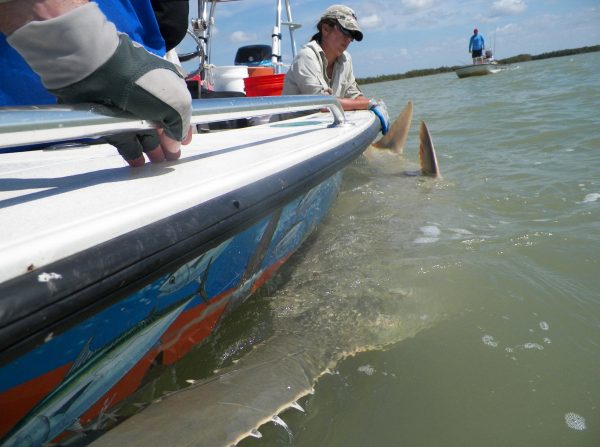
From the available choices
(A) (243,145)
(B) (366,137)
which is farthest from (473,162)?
(A) (243,145)

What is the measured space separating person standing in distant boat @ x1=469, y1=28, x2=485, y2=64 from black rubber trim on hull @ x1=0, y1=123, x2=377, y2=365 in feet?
93.9

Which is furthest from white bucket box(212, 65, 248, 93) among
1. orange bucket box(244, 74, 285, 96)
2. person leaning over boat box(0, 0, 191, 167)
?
person leaning over boat box(0, 0, 191, 167)

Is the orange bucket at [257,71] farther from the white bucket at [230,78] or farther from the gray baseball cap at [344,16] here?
the gray baseball cap at [344,16]

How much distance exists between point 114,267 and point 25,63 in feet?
3.94

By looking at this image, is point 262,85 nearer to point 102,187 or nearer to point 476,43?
point 102,187

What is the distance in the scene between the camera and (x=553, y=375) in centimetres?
146

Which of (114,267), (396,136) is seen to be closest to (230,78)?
(396,136)

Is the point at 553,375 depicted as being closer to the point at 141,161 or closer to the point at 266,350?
the point at 266,350

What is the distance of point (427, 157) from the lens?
4156 mm

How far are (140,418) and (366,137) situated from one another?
6.65 feet

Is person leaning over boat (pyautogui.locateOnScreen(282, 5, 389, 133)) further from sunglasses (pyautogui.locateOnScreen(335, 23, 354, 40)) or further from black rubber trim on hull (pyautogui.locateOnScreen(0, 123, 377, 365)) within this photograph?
black rubber trim on hull (pyautogui.locateOnScreen(0, 123, 377, 365))

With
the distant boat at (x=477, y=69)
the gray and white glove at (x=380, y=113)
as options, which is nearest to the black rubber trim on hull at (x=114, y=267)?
the gray and white glove at (x=380, y=113)

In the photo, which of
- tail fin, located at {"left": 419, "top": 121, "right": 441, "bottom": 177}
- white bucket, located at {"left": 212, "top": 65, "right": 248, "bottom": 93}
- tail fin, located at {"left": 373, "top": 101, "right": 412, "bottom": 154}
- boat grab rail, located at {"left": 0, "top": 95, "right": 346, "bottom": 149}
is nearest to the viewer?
boat grab rail, located at {"left": 0, "top": 95, "right": 346, "bottom": 149}

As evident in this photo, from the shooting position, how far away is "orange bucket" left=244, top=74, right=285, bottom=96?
4.21 meters
